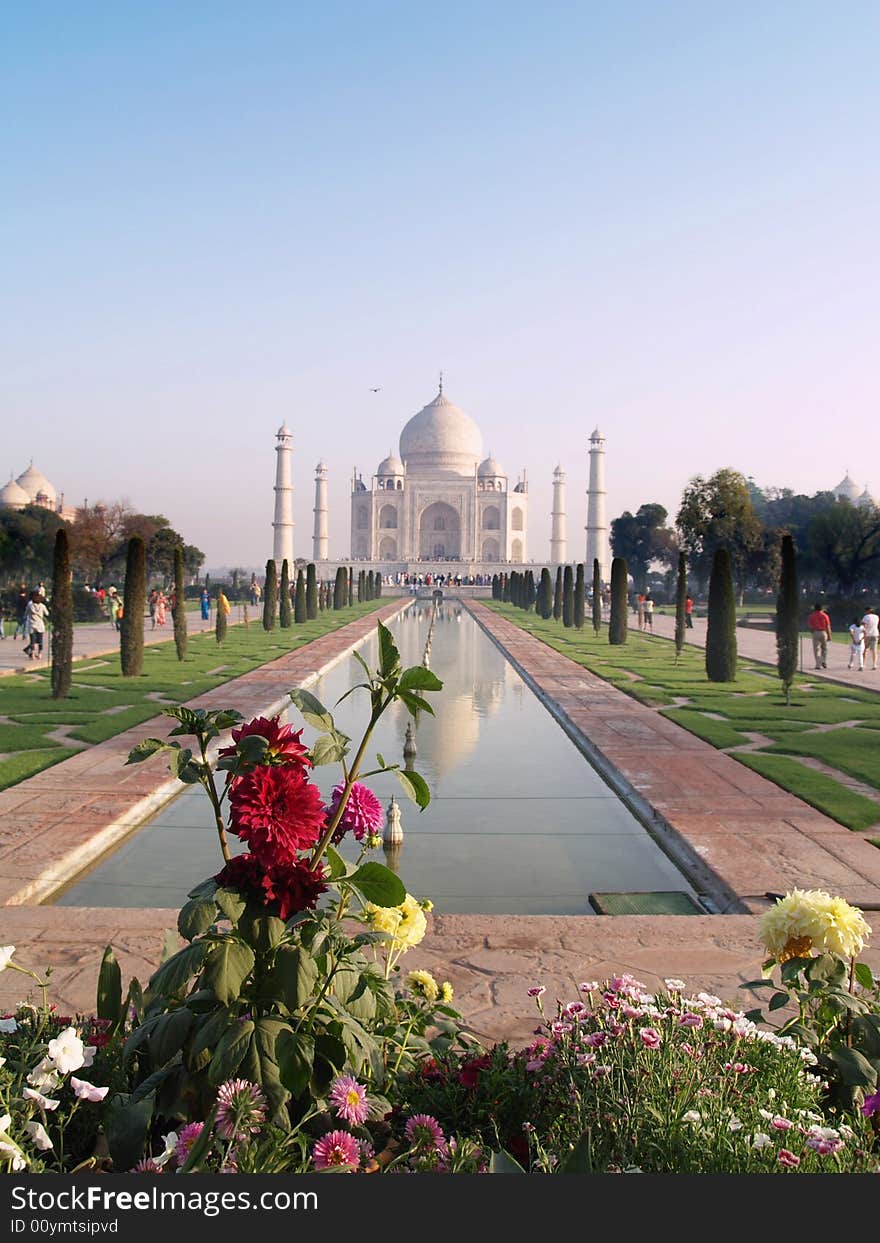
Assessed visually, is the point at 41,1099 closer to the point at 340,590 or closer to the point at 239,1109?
the point at 239,1109

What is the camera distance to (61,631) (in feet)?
30.1

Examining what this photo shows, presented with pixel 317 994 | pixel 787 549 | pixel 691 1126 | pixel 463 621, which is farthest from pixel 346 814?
pixel 463 621

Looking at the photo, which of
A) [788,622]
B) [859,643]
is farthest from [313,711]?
[859,643]

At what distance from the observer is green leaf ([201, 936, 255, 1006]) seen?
155 centimetres

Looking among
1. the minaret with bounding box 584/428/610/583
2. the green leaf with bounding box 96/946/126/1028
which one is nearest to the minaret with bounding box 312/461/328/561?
the minaret with bounding box 584/428/610/583

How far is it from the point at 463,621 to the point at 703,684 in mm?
13724

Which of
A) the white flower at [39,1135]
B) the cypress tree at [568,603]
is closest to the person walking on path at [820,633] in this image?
the cypress tree at [568,603]

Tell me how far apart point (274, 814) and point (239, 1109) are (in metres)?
0.41

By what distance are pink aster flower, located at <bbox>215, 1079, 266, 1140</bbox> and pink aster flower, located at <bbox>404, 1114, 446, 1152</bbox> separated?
22cm

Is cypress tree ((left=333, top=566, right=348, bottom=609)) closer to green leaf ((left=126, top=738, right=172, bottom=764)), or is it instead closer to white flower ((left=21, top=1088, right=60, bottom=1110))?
green leaf ((left=126, top=738, right=172, bottom=764))

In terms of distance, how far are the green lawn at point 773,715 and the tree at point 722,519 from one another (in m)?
15.3

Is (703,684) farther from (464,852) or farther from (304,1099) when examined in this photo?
(304,1099)

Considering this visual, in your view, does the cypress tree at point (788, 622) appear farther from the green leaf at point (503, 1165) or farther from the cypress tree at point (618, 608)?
the green leaf at point (503, 1165)

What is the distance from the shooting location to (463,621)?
25.0 metres
